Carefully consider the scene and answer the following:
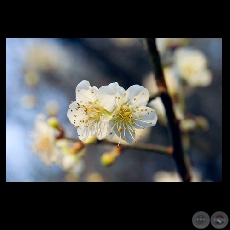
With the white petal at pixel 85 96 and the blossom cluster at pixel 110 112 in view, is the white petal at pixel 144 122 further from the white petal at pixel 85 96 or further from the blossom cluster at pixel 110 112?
the white petal at pixel 85 96

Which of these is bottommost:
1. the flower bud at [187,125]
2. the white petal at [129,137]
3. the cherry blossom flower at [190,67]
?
the white petal at [129,137]

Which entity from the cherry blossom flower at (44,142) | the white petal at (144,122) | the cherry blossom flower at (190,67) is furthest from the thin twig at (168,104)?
the cherry blossom flower at (190,67)

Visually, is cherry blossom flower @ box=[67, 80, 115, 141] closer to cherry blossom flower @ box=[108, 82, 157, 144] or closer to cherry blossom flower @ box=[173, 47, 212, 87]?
cherry blossom flower @ box=[108, 82, 157, 144]

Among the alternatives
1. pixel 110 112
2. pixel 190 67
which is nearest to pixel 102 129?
pixel 110 112

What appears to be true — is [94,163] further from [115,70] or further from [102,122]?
[102,122]

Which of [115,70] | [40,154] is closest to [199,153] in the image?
[115,70]
